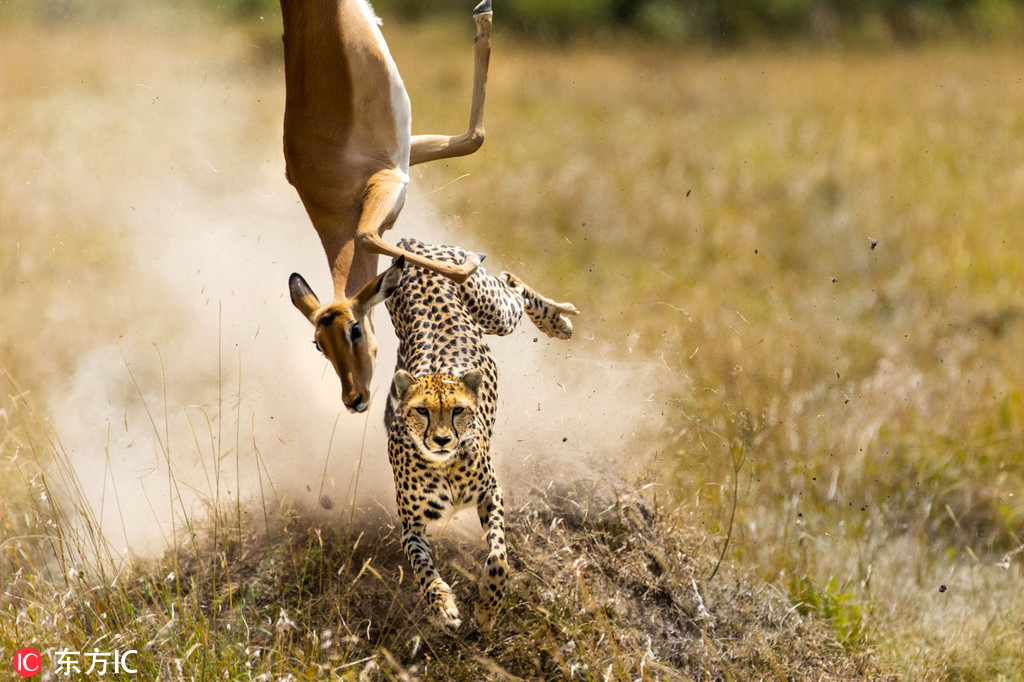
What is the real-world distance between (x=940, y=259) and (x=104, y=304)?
8.14m

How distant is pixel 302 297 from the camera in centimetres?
599

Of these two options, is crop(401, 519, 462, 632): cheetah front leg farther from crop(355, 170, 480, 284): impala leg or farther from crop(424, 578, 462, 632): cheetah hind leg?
crop(355, 170, 480, 284): impala leg

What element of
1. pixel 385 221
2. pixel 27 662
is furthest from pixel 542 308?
pixel 27 662

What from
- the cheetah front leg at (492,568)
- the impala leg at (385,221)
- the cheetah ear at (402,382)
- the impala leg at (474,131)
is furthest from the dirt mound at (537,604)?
the impala leg at (474,131)

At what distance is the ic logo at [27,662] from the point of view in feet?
18.3

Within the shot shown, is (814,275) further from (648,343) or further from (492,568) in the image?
(492,568)

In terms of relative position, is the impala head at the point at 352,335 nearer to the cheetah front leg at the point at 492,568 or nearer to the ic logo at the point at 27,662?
the cheetah front leg at the point at 492,568

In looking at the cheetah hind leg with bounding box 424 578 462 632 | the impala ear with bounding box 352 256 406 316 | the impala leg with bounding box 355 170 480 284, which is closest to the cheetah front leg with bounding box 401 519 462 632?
the cheetah hind leg with bounding box 424 578 462 632

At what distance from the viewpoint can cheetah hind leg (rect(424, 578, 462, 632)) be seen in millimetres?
5332

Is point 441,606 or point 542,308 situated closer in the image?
point 441,606

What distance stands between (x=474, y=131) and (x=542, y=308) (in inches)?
44.9

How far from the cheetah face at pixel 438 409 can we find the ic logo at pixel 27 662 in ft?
6.76

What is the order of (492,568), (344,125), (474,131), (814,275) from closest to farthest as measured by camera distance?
(492,568) < (344,125) < (474,131) < (814,275)

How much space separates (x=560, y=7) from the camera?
23.3m
